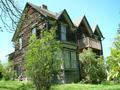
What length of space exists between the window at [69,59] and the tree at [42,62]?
1207 cm

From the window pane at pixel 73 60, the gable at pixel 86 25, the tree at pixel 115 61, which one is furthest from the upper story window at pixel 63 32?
the tree at pixel 115 61

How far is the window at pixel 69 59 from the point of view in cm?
2855

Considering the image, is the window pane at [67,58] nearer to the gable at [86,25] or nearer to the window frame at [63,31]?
the window frame at [63,31]

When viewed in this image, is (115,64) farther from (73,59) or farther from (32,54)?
(73,59)

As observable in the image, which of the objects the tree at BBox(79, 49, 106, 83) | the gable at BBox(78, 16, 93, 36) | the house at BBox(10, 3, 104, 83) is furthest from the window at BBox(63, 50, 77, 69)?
the gable at BBox(78, 16, 93, 36)

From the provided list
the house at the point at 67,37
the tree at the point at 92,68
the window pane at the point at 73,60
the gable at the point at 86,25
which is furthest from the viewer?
the gable at the point at 86,25

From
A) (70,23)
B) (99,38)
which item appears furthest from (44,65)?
(99,38)

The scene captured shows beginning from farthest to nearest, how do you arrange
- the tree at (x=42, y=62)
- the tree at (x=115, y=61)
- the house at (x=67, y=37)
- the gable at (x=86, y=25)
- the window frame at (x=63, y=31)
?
the gable at (x=86, y=25) < the window frame at (x=63, y=31) < the house at (x=67, y=37) < the tree at (x=42, y=62) < the tree at (x=115, y=61)

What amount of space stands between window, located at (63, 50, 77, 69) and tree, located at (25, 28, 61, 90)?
12.1m

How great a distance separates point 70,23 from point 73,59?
14.7 feet

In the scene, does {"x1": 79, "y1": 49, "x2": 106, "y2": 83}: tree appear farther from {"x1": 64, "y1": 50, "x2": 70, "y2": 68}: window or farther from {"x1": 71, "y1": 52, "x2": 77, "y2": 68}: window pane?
{"x1": 71, "y1": 52, "x2": 77, "y2": 68}: window pane

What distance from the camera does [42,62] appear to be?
594 inches

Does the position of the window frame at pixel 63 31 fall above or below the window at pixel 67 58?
above

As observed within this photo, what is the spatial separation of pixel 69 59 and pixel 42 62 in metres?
14.3
